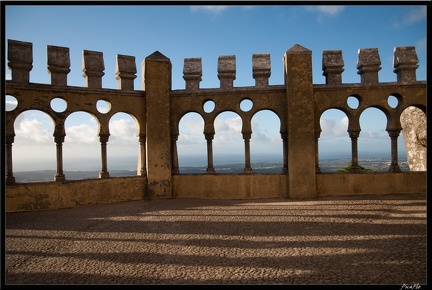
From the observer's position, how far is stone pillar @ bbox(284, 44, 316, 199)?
8125 mm

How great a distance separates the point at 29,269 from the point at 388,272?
4533 millimetres

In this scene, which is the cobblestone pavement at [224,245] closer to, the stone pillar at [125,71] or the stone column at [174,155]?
the stone column at [174,155]

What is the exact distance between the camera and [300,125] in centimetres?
813

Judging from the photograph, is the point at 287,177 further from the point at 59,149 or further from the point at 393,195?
the point at 59,149

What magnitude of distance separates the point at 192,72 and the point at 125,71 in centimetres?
210

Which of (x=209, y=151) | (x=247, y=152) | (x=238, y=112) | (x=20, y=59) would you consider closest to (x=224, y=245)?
(x=247, y=152)

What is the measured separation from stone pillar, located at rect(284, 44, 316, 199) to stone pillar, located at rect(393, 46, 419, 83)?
2711 mm

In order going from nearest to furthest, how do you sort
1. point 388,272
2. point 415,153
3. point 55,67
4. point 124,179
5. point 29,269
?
point 388,272 < point 29,269 < point 55,67 < point 124,179 < point 415,153

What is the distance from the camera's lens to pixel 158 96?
28.1 feet

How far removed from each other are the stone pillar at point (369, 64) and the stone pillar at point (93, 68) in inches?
313

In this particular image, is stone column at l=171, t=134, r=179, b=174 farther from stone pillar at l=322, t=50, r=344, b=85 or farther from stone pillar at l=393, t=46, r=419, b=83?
stone pillar at l=393, t=46, r=419, b=83

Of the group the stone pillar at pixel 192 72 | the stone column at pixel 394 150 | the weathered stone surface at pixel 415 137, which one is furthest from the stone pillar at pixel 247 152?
the weathered stone surface at pixel 415 137

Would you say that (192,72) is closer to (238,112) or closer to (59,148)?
(238,112)

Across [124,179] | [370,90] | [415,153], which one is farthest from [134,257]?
[415,153]
